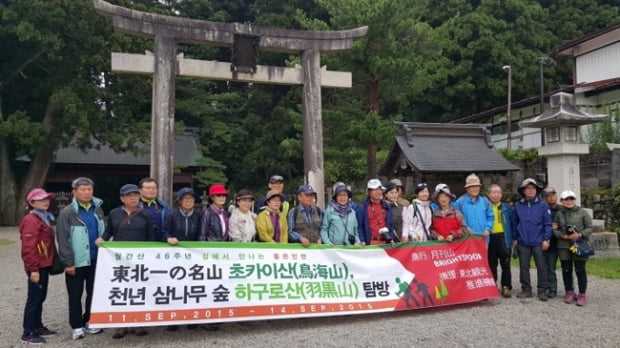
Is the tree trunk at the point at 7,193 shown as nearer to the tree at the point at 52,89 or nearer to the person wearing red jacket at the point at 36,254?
the tree at the point at 52,89

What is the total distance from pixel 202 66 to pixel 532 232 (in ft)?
21.8

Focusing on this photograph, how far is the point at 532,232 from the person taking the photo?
5828 millimetres

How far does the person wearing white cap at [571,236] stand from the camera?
5.63m

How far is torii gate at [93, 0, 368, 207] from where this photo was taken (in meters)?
8.32

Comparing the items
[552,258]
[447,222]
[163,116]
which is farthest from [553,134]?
[163,116]

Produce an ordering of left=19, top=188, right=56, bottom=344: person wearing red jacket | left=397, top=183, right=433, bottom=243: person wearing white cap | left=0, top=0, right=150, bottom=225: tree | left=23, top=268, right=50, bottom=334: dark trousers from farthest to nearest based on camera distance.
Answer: left=0, top=0, right=150, bottom=225: tree, left=397, top=183, right=433, bottom=243: person wearing white cap, left=23, top=268, right=50, bottom=334: dark trousers, left=19, top=188, right=56, bottom=344: person wearing red jacket

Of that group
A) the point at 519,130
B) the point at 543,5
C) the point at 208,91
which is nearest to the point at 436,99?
the point at 519,130

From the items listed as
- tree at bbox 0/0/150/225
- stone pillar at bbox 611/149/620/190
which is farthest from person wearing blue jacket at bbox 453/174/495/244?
tree at bbox 0/0/150/225

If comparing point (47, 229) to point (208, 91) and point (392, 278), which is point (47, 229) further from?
point (208, 91)

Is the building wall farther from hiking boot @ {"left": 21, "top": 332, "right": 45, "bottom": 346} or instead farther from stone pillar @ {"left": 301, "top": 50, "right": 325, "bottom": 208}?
hiking boot @ {"left": 21, "top": 332, "right": 45, "bottom": 346}

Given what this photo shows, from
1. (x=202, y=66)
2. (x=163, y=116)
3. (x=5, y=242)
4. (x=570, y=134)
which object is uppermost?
(x=202, y=66)

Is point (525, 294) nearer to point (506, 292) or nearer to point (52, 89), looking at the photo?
point (506, 292)

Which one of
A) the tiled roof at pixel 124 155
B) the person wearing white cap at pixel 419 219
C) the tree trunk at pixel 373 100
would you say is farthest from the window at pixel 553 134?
the tiled roof at pixel 124 155

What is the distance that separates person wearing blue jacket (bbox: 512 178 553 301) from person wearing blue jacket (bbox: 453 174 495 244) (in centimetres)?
39
